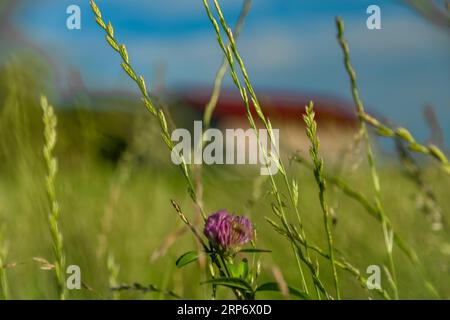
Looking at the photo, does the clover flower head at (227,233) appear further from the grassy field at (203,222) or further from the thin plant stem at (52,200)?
the thin plant stem at (52,200)

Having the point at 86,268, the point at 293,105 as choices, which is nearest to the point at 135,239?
the point at 86,268

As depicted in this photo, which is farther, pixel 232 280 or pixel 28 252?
pixel 28 252

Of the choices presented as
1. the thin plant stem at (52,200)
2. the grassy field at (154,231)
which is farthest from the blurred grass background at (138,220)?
the thin plant stem at (52,200)

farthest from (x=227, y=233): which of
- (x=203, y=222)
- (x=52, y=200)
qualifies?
(x=203, y=222)

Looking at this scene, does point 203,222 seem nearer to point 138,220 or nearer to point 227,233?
point 227,233

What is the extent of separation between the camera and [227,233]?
0.96 m

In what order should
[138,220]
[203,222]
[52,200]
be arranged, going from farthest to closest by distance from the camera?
[138,220] → [203,222] → [52,200]

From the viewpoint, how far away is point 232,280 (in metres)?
0.91

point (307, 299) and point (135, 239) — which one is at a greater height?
point (135, 239)

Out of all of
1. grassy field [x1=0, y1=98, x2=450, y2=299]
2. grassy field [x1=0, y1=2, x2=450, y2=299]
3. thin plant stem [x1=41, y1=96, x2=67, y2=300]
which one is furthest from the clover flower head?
grassy field [x1=0, y1=98, x2=450, y2=299]

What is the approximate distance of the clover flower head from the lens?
960mm
